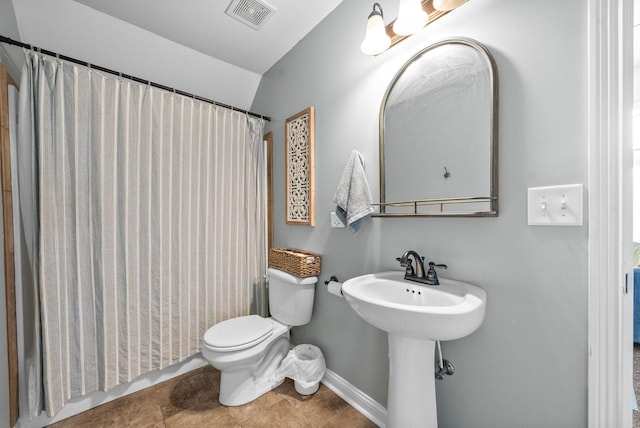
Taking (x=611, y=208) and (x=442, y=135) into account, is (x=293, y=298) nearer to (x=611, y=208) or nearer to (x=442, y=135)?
(x=442, y=135)

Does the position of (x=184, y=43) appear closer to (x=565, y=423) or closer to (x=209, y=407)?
(x=209, y=407)

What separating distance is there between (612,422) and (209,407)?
174 cm

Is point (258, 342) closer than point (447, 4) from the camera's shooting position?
No

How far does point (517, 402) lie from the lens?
86 centimetres

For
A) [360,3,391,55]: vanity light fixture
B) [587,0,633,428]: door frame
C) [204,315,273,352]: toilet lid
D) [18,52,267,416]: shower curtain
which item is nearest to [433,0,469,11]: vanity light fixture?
[360,3,391,55]: vanity light fixture

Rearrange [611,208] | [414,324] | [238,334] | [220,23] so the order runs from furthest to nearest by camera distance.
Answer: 1. [220,23]
2. [238,334]
3. [414,324]
4. [611,208]

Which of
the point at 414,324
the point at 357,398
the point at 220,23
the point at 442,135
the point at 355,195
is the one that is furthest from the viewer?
the point at 220,23

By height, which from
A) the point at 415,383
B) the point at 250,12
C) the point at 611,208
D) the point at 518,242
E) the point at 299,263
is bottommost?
the point at 415,383

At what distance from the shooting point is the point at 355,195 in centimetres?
126

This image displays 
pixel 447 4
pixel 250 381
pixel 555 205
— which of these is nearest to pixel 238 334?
pixel 250 381

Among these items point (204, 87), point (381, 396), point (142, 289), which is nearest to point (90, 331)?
point (142, 289)

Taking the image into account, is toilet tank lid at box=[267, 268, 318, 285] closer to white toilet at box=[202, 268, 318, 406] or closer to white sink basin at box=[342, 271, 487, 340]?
Result: white toilet at box=[202, 268, 318, 406]

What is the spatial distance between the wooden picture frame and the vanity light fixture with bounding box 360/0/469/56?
632 mm

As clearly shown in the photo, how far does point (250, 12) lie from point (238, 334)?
200 cm
